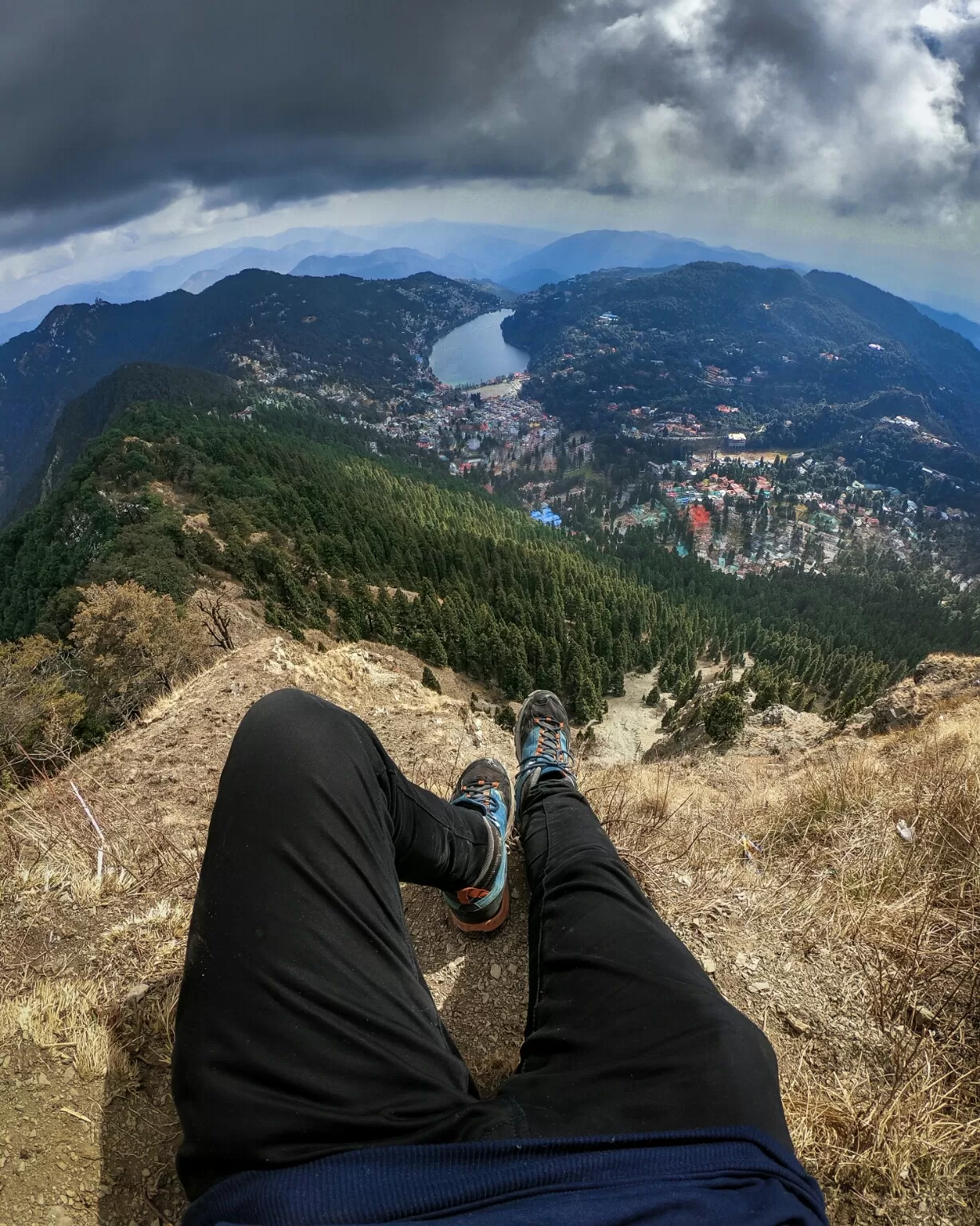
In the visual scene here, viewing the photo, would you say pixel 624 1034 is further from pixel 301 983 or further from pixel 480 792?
pixel 480 792

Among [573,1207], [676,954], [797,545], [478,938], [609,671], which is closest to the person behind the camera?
[573,1207]

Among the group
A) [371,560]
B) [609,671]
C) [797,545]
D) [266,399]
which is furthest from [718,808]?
[266,399]

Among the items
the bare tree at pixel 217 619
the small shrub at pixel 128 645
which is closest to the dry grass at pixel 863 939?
the small shrub at pixel 128 645

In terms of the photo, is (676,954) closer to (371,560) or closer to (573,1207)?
(573,1207)

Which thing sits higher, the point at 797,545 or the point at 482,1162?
the point at 482,1162

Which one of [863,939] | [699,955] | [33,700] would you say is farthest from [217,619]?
[863,939]

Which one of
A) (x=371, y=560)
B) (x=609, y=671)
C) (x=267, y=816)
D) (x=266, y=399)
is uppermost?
(x=266, y=399)

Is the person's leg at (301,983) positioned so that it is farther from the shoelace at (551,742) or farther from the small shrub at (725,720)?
the small shrub at (725,720)
